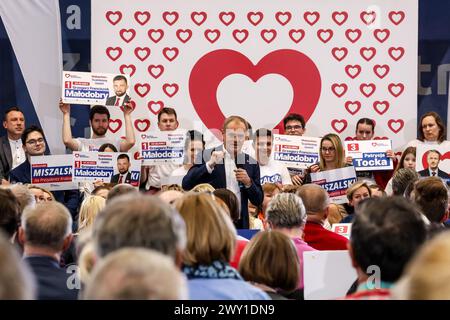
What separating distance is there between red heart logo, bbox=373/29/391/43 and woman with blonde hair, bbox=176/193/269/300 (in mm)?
7590

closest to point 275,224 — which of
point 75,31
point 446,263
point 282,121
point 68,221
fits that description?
point 68,221

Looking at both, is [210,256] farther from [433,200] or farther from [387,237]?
[433,200]

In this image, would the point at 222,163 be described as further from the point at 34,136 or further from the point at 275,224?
the point at 275,224

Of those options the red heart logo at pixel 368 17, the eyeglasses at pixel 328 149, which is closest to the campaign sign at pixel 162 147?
the eyeglasses at pixel 328 149

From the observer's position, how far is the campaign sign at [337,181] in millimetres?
8719

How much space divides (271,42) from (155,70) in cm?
130

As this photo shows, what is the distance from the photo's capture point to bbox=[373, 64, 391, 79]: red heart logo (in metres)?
10.9

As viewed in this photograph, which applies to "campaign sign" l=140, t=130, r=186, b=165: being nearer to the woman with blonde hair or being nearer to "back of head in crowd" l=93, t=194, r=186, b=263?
the woman with blonde hair

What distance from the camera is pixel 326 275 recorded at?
4574 mm

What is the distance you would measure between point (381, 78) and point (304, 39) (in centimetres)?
93

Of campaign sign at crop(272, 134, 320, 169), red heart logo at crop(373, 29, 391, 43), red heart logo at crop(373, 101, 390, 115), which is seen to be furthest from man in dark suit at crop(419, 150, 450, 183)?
red heart logo at crop(373, 29, 391, 43)

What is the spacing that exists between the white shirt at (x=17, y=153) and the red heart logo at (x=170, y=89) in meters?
1.96

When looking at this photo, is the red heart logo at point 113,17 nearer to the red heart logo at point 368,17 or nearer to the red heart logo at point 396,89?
the red heart logo at point 368,17

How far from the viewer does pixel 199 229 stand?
3.56 meters
